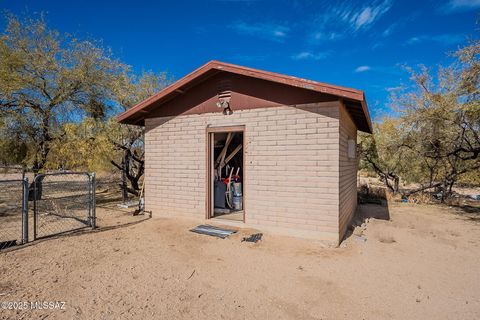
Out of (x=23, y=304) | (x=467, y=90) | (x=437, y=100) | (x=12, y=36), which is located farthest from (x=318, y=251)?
(x=12, y=36)

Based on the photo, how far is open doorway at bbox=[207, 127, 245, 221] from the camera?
259 inches

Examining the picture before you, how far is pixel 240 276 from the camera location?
3.78 m

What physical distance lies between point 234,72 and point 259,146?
1791mm

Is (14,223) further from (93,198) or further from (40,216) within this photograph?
(93,198)

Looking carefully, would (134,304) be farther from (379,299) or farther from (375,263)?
(375,263)

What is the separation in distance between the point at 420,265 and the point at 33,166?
12.0 metres

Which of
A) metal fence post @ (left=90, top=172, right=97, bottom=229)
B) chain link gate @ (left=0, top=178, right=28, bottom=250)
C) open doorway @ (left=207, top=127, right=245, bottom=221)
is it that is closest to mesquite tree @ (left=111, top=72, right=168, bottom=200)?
chain link gate @ (left=0, top=178, right=28, bottom=250)

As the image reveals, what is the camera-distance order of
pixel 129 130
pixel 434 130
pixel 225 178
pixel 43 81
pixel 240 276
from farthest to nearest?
1. pixel 129 130
2. pixel 434 130
3. pixel 43 81
4. pixel 225 178
5. pixel 240 276

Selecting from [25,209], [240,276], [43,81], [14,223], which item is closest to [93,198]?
[25,209]

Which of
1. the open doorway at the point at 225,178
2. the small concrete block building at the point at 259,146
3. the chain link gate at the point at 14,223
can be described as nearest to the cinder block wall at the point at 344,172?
the small concrete block building at the point at 259,146

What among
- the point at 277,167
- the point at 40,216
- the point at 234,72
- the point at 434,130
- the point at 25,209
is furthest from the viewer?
the point at 434,130

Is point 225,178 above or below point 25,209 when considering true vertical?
above

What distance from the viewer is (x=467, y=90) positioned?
8.12 m

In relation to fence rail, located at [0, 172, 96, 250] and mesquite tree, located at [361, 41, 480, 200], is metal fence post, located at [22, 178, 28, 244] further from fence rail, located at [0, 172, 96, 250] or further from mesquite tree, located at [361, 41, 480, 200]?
mesquite tree, located at [361, 41, 480, 200]
